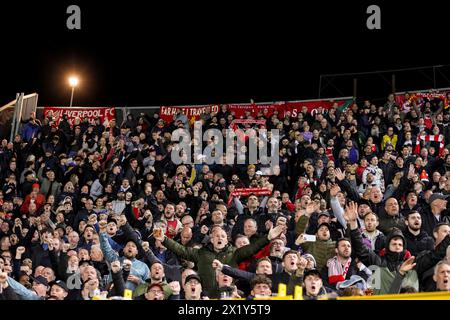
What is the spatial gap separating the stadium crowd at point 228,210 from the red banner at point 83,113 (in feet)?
1.64

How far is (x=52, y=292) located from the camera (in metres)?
8.20

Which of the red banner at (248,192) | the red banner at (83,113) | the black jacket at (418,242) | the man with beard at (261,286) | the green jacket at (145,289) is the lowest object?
the green jacket at (145,289)

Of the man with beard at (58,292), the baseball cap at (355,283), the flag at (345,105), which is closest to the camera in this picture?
the baseball cap at (355,283)

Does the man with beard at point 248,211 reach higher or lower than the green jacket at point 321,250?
higher

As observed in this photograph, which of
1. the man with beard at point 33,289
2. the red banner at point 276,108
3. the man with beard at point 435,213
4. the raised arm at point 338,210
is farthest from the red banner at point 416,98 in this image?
the man with beard at point 33,289

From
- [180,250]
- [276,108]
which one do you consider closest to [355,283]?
[180,250]

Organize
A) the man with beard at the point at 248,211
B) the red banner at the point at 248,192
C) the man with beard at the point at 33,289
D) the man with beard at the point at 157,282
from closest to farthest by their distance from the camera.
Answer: the man with beard at the point at 157,282
the man with beard at the point at 33,289
the man with beard at the point at 248,211
the red banner at the point at 248,192

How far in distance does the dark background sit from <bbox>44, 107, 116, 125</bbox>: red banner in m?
5.78

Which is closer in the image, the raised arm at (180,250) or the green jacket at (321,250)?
the green jacket at (321,250)

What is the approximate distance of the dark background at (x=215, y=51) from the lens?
23703mm

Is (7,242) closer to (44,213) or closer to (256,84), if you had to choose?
(44,213)

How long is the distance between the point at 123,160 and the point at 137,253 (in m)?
6.26

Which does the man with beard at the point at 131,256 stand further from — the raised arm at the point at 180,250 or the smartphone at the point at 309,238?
the smartphone at the point at 309,238

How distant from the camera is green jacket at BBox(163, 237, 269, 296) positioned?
8336 millimetres
